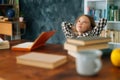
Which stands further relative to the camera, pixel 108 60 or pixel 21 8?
pixel 21 8

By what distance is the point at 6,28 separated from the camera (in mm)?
4582

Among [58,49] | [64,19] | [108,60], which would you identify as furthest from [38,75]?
[64,19]

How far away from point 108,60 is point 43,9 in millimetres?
3509

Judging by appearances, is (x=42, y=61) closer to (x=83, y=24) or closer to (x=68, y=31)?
(x=83, y=24)

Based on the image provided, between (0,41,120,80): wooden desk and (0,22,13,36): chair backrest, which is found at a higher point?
(0,22,13,36): chair backrest

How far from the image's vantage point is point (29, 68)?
121 cm

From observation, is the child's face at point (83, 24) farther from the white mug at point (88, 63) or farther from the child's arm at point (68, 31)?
the white mug at point (88, 63)

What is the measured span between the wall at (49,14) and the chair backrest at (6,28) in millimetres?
540

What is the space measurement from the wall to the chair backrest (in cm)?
54

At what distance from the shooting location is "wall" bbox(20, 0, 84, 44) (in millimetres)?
4363

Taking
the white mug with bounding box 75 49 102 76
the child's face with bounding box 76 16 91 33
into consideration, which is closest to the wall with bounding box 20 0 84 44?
the child's face with bounding box 76 16 91 33

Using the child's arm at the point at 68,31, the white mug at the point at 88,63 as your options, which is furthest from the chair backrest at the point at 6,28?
the white mug at the point at 88,63

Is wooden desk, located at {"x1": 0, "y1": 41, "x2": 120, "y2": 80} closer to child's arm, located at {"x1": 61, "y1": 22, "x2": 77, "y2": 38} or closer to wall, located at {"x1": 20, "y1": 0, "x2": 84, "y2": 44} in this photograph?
child's arm, located at {"x1": 61, "y1": 22, "x2": 77, "y2": 38}

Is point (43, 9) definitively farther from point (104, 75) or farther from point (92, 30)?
point (104, 75)
